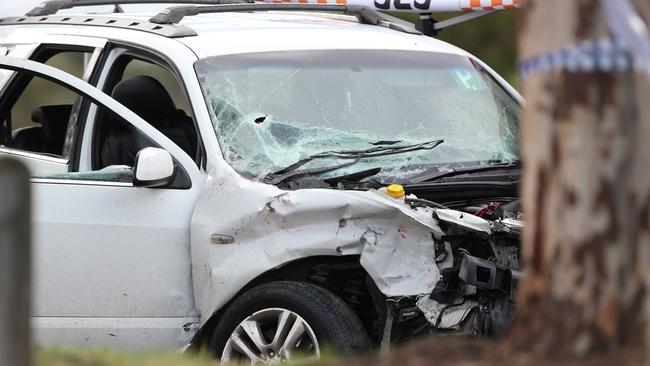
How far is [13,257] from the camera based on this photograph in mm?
3668

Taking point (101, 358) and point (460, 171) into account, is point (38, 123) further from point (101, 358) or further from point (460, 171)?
point (101, 358)

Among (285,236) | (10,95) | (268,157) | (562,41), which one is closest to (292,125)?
(268,157)

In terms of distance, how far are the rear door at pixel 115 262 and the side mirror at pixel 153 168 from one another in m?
0.11

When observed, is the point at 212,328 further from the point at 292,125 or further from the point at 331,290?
the point at 292,125

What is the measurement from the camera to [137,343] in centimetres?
621

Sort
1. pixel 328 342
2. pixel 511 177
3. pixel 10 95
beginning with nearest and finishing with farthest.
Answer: pixel 328 342 → pixel 511 177 → pixel 10 95

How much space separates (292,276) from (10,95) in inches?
100

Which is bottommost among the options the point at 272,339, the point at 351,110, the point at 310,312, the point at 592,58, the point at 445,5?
the point at 272,339

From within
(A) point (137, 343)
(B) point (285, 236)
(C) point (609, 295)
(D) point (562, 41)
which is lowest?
(A) point (137, 343)

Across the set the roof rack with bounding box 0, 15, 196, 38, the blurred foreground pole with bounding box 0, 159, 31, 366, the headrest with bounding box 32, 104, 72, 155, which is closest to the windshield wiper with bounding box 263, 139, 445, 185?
the roof rack with bounding box 0, 15, 196, 38

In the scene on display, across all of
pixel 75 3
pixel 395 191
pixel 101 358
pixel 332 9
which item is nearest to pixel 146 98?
pixel 332 9

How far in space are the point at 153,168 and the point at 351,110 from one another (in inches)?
45.3

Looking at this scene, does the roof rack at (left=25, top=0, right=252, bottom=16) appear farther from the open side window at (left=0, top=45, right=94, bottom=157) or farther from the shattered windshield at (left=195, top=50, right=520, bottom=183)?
the shattered windshield at (left=195, top=50, right=520, bottom=183)

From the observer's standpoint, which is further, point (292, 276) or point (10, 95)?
point (10, 95)
